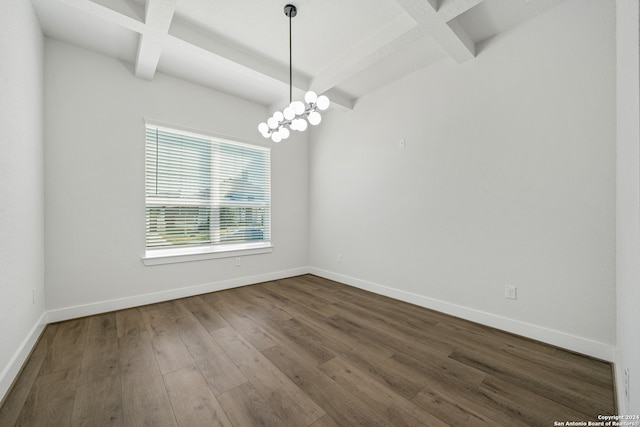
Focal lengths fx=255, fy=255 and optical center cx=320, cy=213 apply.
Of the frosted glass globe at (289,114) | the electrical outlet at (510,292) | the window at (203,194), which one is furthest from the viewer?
the window at (203,194)

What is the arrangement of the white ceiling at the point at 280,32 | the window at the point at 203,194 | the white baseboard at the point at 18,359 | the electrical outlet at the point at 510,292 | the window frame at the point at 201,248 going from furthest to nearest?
the window at the point at 203,194 → the window frame at the point at 201,248 → the electrical outlet at the point at 510,292 → the white ceiling at the point at 280,32 → the white baseboard at the point at 18,359

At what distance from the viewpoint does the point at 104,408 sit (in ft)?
4.79

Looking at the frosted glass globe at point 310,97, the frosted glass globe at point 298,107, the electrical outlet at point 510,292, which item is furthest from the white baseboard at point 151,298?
the electrical outlet at point 510,292

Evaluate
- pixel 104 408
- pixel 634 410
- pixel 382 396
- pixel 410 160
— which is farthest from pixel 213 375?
pixel 410 160

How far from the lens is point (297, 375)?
1759 millimetres

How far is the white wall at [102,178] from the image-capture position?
260 cm

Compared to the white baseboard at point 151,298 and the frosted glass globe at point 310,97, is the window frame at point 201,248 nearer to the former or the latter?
the white baseboard at point 151,298

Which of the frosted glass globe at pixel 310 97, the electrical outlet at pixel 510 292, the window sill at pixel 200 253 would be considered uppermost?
the frosted glass globe at pixel 310 97

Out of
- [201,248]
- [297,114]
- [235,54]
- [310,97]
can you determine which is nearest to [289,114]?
[297,114]

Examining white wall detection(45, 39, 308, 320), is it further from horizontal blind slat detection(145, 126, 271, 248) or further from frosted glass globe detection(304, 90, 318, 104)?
frosted glass globe detection(304, 90, 318, 104)

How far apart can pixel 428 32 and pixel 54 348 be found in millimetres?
4164

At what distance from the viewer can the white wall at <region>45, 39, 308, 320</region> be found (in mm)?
2604

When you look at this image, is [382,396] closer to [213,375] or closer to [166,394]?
[213,375]

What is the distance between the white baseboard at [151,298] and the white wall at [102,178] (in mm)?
11
